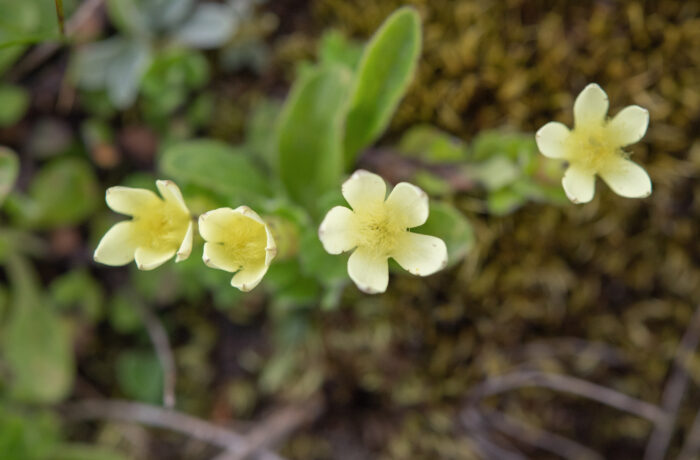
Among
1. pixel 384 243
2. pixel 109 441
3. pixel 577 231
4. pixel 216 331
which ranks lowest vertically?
pixel 109 441

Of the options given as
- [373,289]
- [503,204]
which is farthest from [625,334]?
[373,289]

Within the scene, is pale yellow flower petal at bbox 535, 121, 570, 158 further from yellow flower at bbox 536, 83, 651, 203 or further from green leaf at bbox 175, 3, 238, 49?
green leaf at bbox 175, 3, 238, 49

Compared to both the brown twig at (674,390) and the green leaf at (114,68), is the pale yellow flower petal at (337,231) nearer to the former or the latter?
the green leaf at (114,68)

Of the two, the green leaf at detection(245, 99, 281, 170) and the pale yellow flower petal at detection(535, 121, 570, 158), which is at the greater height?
the green leaf at detection(245, 99, 281, 170)

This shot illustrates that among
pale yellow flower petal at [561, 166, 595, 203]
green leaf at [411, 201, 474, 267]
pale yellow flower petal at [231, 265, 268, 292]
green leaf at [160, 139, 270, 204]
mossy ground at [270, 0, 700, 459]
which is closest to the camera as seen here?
pale yellow flower petal at [231, 265, 268, 292]

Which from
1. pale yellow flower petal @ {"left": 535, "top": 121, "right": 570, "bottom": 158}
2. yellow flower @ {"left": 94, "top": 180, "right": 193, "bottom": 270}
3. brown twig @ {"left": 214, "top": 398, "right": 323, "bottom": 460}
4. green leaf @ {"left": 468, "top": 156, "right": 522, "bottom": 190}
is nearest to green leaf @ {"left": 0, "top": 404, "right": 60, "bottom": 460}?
brown twig @ {"left": 214, "top": 398, "right": 323, "bottom": 460}

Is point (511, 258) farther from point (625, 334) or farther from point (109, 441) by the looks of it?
point (109, 441)

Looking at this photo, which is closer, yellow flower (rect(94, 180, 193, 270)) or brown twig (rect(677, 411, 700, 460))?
yellow flower (rect(94, 180, 193, 270))

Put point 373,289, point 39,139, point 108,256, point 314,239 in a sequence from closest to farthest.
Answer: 1. point 373,289
2. point 108,256
3. point 314,239
4. point 39,139
